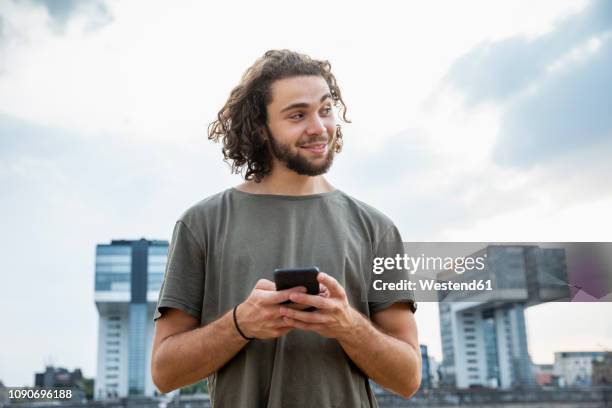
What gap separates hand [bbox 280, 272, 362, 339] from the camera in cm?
137

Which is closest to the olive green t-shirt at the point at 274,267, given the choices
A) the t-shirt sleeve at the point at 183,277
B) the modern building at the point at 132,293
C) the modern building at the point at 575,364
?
the t-shirt sleeve at the point at 183,277

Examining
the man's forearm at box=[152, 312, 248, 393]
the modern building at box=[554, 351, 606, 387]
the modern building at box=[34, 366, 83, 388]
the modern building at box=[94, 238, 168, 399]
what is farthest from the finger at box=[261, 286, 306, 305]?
the modern building at box=[554, 351, 606, 387]

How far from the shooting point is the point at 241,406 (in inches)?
58.7

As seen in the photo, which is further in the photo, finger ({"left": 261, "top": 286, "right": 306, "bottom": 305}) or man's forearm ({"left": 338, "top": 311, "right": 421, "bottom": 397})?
man's forearm ({"left": 338, "top": 311, "right": 421, "bottom": 397})

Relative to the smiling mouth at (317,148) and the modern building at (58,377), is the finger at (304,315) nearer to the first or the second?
the smiling mouth at (317,148)

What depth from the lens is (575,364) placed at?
76.1 meters

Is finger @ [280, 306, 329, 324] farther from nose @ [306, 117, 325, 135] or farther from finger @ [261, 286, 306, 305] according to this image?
nose @ [306, 117, 325, 135]

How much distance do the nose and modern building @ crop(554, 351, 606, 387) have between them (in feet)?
259

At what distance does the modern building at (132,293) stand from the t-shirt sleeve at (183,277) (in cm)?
7340

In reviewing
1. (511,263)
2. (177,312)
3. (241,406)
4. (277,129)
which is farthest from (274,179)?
(511,263)

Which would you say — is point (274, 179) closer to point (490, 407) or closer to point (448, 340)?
point (490, 407)

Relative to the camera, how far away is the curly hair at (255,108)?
1.80 meters

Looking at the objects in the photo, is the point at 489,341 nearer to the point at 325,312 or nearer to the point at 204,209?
the point at 204,209

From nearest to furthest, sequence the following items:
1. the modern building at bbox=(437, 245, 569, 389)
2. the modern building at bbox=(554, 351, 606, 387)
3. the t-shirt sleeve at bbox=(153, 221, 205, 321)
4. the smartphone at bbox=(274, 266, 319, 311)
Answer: the smartphone at bbox=(274, 266, 319, 311) < the t-shirt sleeve at bbox=(153, 221, 205, 321) < the modern building at bbox=(554, 351, 606, 387) < the modern building at bbox=(437, 245, 569, 389)
